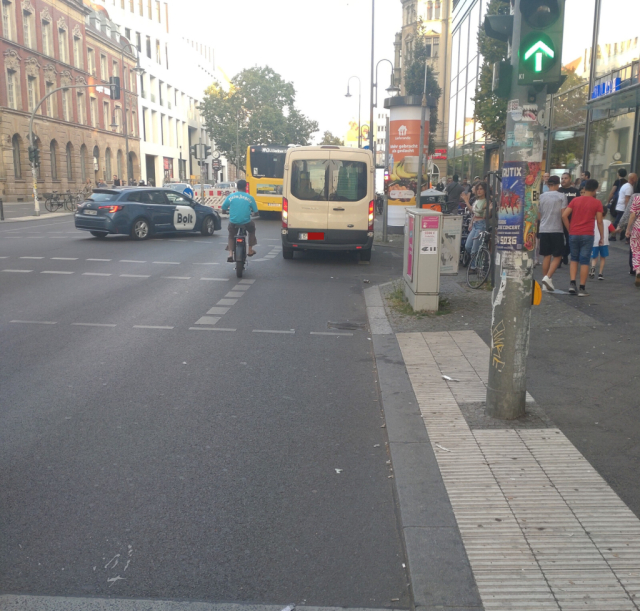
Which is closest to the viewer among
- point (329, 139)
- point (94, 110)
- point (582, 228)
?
point (582, 228)

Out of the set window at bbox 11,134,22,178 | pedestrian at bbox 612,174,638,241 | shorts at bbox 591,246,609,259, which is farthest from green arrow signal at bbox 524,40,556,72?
window at bbox 11,134,22,178

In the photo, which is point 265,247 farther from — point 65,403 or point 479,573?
point 479,573

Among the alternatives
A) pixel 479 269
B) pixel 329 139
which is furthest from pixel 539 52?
pixel 329 139

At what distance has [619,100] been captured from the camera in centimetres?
1783

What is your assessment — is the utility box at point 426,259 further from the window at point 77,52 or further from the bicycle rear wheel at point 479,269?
the window at point 77,52

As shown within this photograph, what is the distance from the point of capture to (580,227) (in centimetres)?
1068

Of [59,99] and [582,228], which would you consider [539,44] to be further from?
[59,99]

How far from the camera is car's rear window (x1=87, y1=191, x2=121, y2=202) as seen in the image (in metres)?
19.8

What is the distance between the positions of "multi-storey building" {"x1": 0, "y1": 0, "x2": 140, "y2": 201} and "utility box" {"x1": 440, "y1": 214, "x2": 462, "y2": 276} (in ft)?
110

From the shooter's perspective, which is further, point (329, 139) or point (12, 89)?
point (329, 139)

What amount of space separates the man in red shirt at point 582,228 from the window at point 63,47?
2051 inches

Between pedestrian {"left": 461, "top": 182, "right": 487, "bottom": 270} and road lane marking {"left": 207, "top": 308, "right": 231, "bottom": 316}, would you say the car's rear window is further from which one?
road lane marking {"left": 207, "top": 308, "right": 231, "bottom": 316}

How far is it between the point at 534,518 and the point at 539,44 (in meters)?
2.93

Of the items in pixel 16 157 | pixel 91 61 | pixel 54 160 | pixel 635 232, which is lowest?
pixel 635 232
